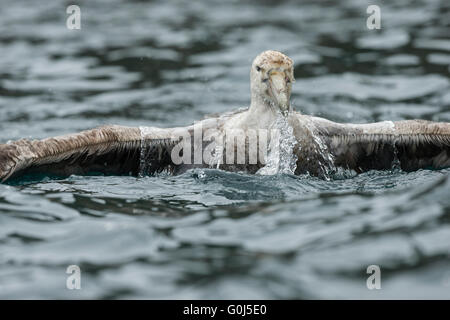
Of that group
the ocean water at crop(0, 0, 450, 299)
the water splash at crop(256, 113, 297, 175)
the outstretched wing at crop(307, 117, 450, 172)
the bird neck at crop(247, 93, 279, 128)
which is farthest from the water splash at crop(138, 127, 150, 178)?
the outstretched wing at crop(307, 117, 450, 172)

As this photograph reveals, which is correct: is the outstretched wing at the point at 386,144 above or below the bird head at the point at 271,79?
below

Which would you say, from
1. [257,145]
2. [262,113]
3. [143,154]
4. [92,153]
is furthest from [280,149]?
[92,153]

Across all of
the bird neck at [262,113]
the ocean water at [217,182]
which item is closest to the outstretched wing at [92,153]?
the ocean water at [217,182]

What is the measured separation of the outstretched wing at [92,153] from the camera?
8.51m

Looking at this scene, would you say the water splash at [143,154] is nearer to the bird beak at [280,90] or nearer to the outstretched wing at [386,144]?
the bird beak at [280,90]

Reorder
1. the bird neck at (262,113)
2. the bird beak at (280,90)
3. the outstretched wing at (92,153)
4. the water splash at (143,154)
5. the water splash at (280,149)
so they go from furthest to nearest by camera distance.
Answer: the water splash at (143,154) < the bird neck at (262,113) < the water splash at (280,149) < the outstretched wing at (92,153) < the bird beak at (280,90)

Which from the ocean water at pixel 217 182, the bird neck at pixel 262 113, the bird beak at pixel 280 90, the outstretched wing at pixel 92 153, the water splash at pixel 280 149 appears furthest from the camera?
the bird neck at pixel 262 113

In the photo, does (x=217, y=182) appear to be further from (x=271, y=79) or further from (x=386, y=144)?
(x=386, y=144)

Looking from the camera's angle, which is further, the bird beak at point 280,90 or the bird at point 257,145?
the bird at point 257,145

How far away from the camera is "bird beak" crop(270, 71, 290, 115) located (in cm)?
840

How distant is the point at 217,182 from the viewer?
28.4 ft

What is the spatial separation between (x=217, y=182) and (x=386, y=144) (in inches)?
77.0

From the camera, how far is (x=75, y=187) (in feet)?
28.3

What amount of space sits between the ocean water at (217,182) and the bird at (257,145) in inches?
7.4
